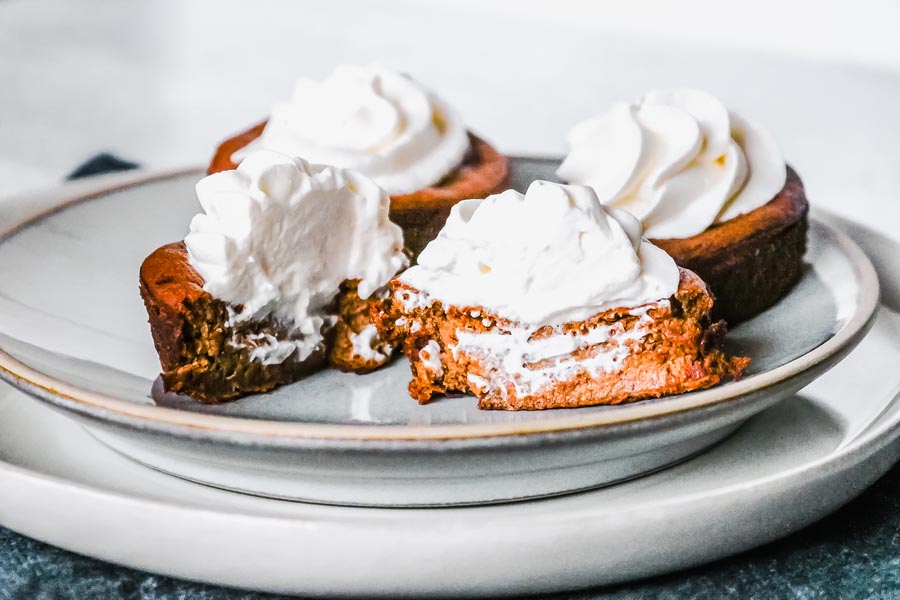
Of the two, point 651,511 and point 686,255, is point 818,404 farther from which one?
point 651,511

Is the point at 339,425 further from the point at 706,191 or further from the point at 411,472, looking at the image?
the point at 706,191

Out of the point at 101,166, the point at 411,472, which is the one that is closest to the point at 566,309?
the point at 411,472

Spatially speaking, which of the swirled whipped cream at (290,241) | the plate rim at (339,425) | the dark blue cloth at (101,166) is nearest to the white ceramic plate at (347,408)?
the plate rim at (339,425)

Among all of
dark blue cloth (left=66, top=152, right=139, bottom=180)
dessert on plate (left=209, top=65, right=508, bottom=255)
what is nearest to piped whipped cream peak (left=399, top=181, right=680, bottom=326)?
dessert on plate (left=209, top=65, right=508, bottom=255)

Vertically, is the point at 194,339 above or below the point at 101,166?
above

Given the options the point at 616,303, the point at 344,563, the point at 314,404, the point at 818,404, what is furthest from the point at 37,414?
the point at 818,404

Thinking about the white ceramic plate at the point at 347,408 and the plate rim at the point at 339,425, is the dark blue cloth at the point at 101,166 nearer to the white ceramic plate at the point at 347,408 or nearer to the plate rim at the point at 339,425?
the white ceramic plate at the point at 347,408
